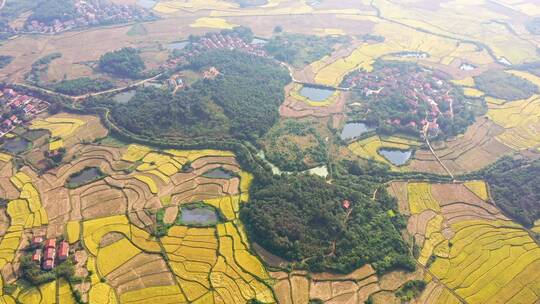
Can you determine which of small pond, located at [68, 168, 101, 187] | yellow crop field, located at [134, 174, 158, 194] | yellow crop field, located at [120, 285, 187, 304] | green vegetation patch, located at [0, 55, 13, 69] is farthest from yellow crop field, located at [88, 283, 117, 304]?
green vegetation patch, located at [0, 55, 13, 69]

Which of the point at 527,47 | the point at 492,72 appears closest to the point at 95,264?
the point at 492,72

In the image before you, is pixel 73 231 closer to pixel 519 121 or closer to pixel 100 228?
pixel 100 228

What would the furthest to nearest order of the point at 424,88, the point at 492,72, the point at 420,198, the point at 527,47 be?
the point at 527,47 → the point at 492,72 → the point at 424,88 → the point at 420,198

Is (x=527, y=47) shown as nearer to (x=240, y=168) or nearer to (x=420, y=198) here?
(x=420, y=198)

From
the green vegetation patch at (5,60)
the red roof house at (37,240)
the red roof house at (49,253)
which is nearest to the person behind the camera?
the red roof house at (49,253)

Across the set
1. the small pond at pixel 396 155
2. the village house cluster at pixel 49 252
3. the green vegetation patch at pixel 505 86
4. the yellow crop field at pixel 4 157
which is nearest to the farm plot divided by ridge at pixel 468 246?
the small pond at pixel 396 155

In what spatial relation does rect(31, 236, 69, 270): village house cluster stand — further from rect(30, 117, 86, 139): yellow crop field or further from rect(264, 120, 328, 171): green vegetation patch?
rect(264, 120, 328, 171): green vegetation patch

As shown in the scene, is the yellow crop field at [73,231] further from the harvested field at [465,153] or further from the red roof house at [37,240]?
the harvested field at [465,153]

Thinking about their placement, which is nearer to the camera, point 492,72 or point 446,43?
point 492,72
